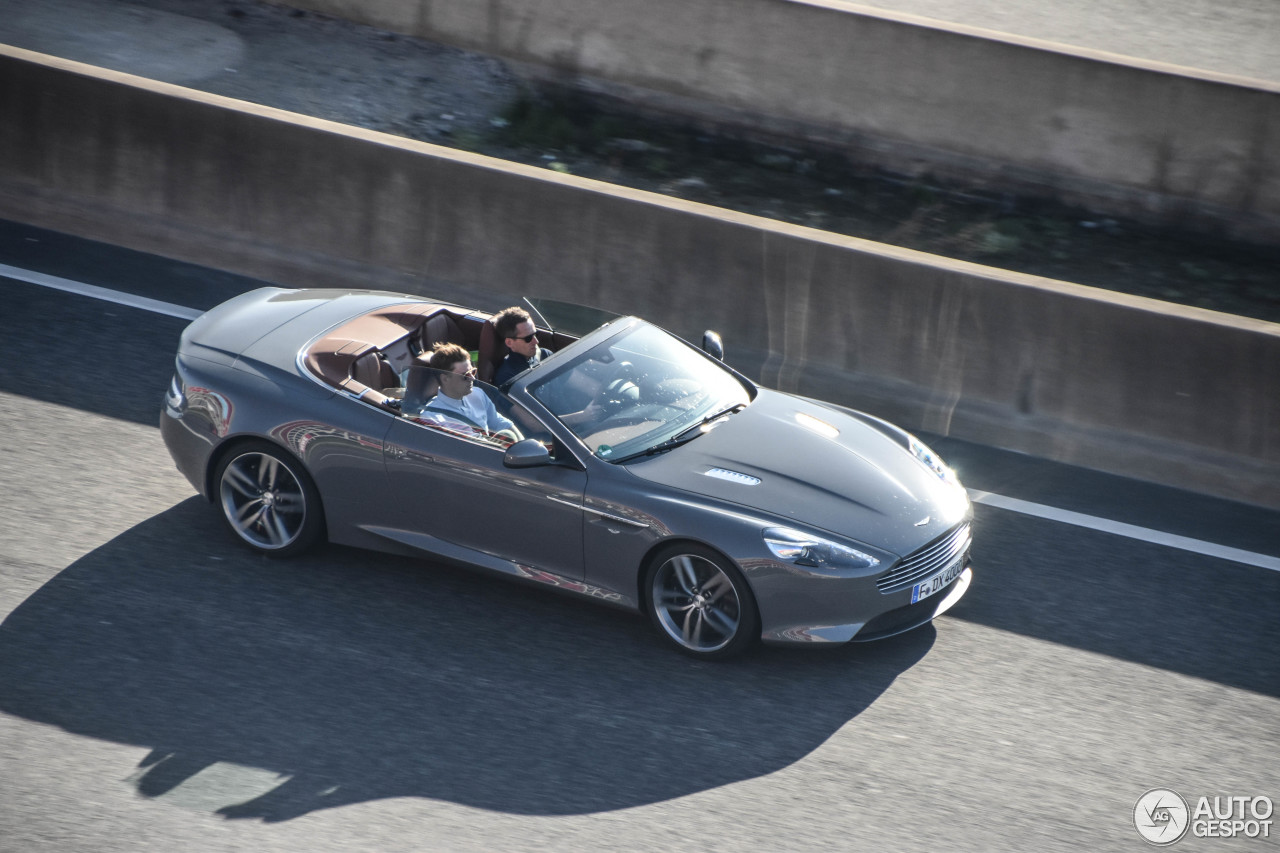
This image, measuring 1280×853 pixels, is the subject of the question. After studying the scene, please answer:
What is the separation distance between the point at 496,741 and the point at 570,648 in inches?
32.9

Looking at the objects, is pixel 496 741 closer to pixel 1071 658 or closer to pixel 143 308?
pixel 1071 658

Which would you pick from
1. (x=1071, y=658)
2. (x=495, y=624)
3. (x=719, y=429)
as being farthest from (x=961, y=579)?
(x=495, y=624)

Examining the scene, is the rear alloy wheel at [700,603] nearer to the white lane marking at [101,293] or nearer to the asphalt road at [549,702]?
the asphalt road at [549,702]

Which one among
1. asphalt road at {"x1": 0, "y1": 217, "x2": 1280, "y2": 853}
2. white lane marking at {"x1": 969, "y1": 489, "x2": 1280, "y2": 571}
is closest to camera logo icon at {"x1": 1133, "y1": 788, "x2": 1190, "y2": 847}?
asphalt road at {"x1": 0, "y1": 217, "x2": 1280, "y2": 853}

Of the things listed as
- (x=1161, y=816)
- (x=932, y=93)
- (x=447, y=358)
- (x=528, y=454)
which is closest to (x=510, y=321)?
(x=447, y=358)

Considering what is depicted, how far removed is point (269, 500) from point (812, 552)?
9.69 feet

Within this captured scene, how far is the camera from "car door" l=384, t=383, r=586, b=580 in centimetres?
643

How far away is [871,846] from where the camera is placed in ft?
17.0

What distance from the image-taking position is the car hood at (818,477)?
626 cm

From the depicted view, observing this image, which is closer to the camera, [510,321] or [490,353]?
[510,321]

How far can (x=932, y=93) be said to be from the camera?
12844 millimetres

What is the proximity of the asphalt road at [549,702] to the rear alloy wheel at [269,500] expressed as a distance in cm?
16

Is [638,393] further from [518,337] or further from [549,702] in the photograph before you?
[549,702]

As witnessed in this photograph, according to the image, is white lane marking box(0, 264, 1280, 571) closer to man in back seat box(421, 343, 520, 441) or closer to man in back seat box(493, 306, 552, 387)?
man in back seat box(493, 306, 552, 387)
